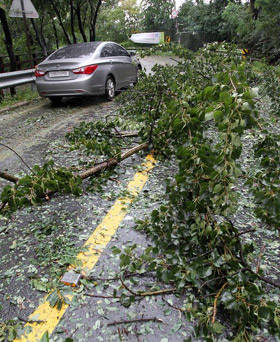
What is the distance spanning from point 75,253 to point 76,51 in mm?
7145

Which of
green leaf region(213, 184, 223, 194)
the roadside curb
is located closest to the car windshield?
the roadside curb

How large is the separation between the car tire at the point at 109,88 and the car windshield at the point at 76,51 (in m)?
0.87

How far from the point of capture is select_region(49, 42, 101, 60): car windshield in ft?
27.1

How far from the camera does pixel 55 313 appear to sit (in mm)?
2064

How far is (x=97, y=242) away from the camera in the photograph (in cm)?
279

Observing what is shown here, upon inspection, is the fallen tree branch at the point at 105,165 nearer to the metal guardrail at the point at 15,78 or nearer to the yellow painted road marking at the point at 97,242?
the yellow painted road marking at the point at 97,242

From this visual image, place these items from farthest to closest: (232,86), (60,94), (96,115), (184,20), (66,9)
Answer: (184,20) → (66,9) → (60,94) → (96,115) → (232,86)

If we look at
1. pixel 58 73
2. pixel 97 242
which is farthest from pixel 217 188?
pixel 58 73

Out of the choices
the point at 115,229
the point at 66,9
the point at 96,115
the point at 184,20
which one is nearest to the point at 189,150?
the point at 115,229

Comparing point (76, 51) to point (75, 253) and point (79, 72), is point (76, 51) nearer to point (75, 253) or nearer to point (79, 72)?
point (79, 72)

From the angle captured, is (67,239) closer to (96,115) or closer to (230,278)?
(230,278)

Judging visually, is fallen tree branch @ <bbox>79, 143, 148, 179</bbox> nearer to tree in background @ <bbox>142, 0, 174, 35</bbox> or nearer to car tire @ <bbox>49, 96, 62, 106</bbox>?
car tire @ <bbox>49, 96, 62, 106</bbox>

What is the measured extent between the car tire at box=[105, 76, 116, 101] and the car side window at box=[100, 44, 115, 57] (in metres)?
0.64

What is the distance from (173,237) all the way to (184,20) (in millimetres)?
35320
